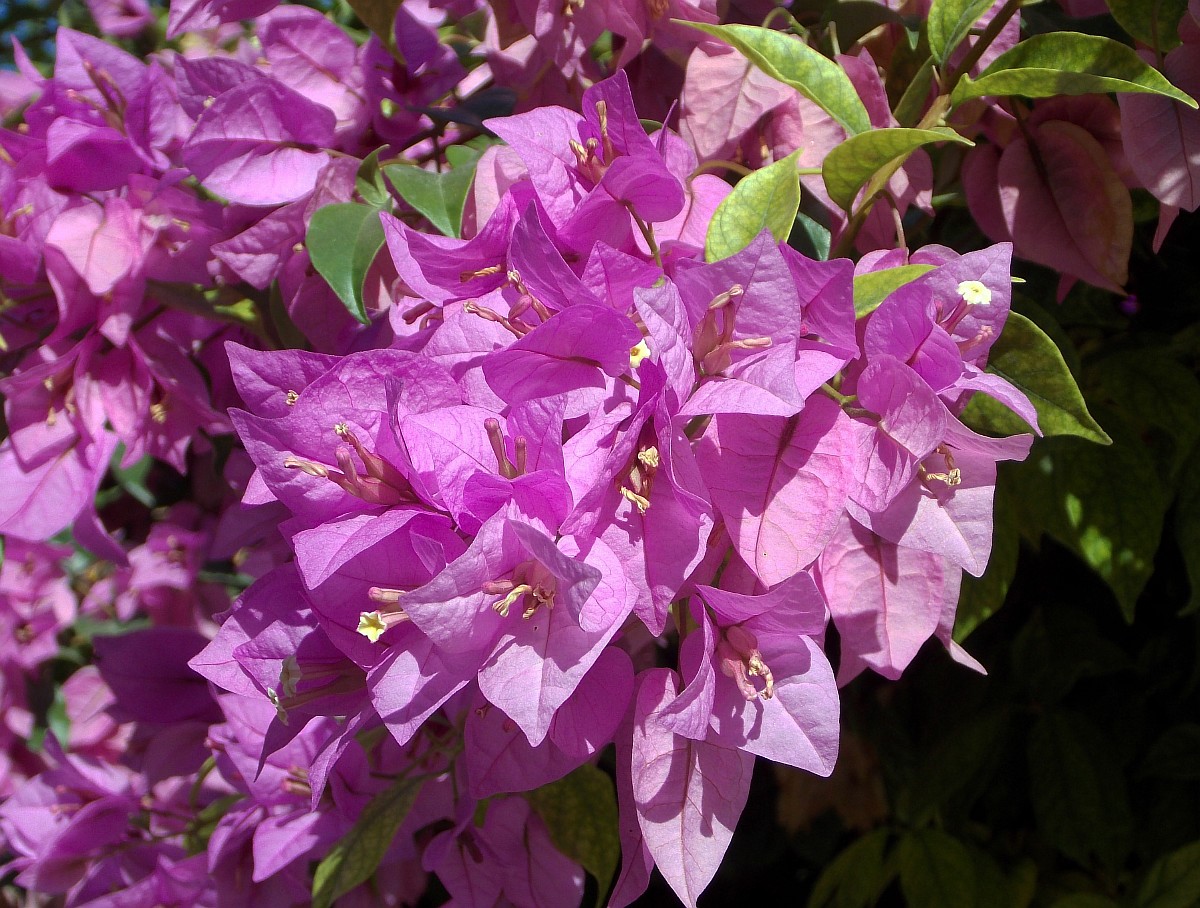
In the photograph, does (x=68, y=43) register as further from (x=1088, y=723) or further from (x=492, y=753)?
(x=1088, y=723)

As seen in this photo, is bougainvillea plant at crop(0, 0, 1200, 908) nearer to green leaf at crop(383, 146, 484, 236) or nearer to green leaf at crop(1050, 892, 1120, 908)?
green leaf at crop(383, 146, 484, 236)

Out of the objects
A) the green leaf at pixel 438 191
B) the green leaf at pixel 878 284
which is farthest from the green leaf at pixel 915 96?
the green leaf at pixel 438 191

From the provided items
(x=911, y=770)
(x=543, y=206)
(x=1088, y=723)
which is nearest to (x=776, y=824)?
(x=911, y=770)

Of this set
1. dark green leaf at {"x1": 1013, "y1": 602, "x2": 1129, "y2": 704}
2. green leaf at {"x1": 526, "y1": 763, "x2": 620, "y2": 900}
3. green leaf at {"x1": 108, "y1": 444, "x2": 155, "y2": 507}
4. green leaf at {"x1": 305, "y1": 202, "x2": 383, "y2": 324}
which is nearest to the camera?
green leaf at {"x1": 305, "y1": 202, "x2": 383, "y2": 324}

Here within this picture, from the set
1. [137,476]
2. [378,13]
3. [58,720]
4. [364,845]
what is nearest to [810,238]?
[378,13]

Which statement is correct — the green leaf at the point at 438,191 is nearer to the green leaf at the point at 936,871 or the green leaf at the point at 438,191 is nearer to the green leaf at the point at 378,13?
the green leaf at the point at 378,13

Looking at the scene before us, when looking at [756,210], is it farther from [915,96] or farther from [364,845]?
[364,845]

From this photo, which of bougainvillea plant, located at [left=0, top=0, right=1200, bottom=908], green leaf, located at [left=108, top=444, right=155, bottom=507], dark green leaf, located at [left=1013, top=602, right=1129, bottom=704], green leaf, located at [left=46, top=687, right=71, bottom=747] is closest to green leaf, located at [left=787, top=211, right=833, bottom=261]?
bougainvillea plant, located at [left=0, top=0, right=1200, bottom=908]
